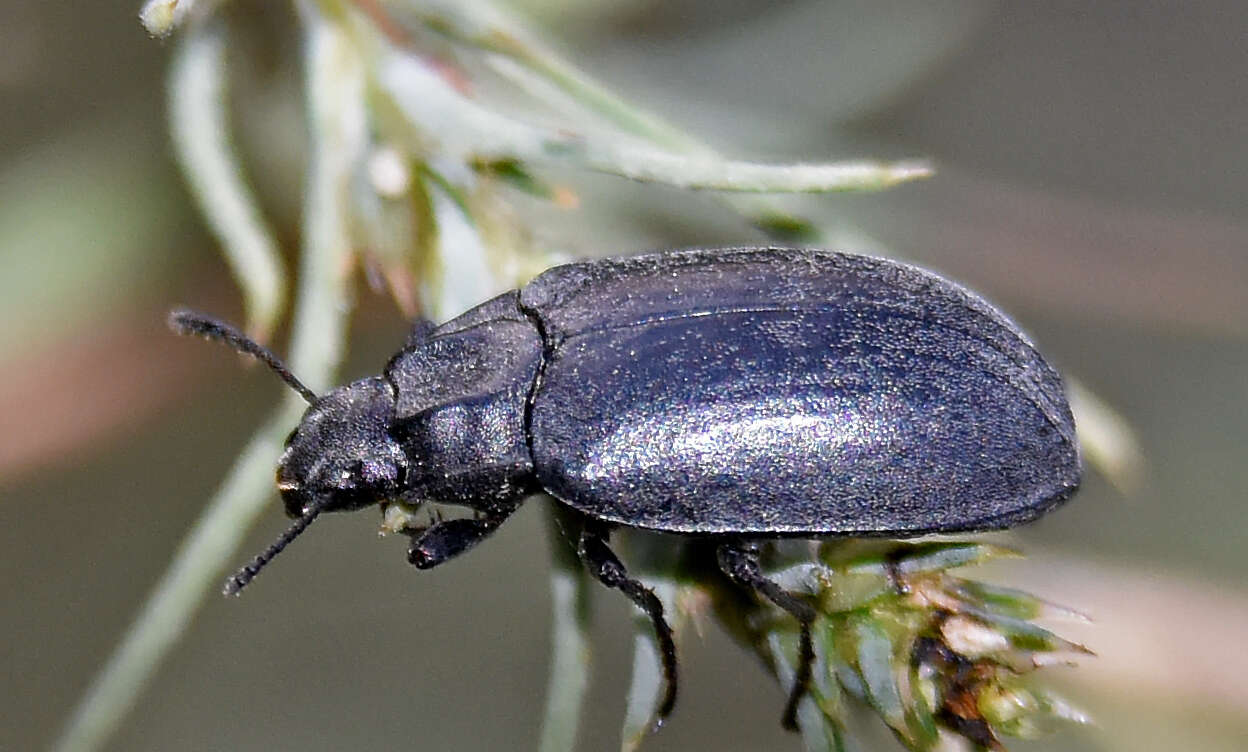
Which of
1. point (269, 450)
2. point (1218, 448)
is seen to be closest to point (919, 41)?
point (1218, 448)

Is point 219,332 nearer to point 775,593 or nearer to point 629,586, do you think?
point 629,586

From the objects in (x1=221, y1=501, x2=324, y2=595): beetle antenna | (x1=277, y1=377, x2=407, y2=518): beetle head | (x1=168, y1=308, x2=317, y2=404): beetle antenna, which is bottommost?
(x1=221, y1=501, x2=324, y2=595): beetle antenna

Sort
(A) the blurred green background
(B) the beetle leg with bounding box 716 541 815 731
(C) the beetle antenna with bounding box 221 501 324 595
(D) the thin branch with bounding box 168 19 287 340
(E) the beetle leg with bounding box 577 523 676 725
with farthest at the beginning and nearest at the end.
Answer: (A) the blurred green background, (C) the beetle antenna with bounding box 221 501 324 595, (D) the thin branch with bounding box 168 19 287 340, (E) the beetle leg with bounding box 577 523 676 725, (B) the beetle leg with bounding box 716 541 815 731

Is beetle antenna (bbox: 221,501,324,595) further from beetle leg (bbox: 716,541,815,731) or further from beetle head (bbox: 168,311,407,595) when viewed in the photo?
beetle leg (bbox: 716,541,815,731)

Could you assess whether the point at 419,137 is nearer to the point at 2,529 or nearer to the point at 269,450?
the point at 269,450

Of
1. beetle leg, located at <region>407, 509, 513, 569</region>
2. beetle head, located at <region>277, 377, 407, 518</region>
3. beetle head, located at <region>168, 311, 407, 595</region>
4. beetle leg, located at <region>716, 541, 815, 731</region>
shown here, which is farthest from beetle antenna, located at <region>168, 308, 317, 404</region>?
beetle leg, located at <region>716, 541, 815, 731</region>

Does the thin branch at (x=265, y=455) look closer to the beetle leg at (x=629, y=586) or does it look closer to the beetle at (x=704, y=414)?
the beetle at (x=704, y=414)

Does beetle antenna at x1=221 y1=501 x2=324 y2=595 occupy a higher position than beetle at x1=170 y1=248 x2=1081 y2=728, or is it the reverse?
beetle at x1=170 y1=248 x2=1081 y2=728

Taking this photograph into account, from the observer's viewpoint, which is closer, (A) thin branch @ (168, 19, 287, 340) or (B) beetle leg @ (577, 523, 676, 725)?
(B) beetle leg @ (577, 523, 676, 725)
